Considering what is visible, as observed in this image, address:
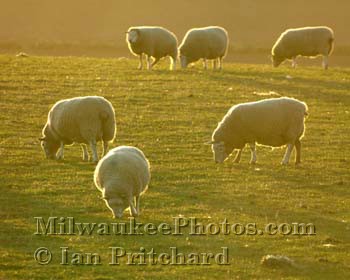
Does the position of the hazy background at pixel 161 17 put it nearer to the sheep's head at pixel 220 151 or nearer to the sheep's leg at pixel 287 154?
the sheep's head at pixel 220 151

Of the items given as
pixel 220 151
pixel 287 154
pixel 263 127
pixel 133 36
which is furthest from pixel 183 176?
pixel 133 36

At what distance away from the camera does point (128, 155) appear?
664 inches

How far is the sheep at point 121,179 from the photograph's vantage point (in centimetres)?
1625

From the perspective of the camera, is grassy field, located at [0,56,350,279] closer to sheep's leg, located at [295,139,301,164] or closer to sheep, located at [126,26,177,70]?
sheep's leg, located at [295,139,301,164]

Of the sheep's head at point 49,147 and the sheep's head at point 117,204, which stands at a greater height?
the sheep's head at point 117,204

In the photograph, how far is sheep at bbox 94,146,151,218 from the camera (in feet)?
53.3

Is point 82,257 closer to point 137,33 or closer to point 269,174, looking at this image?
point 269,174

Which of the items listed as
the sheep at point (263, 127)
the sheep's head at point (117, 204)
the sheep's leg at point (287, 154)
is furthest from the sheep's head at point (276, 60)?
the sheep's head at point (117, 204)

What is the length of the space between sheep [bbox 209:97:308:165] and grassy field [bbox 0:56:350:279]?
0.41 meters

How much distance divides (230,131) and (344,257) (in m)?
7.37

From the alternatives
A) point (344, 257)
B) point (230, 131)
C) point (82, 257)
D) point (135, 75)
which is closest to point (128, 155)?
point (82, 257)

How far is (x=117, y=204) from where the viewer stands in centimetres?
1633

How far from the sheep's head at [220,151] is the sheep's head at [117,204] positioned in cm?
587

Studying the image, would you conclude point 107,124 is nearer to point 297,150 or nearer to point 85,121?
point 85,121
